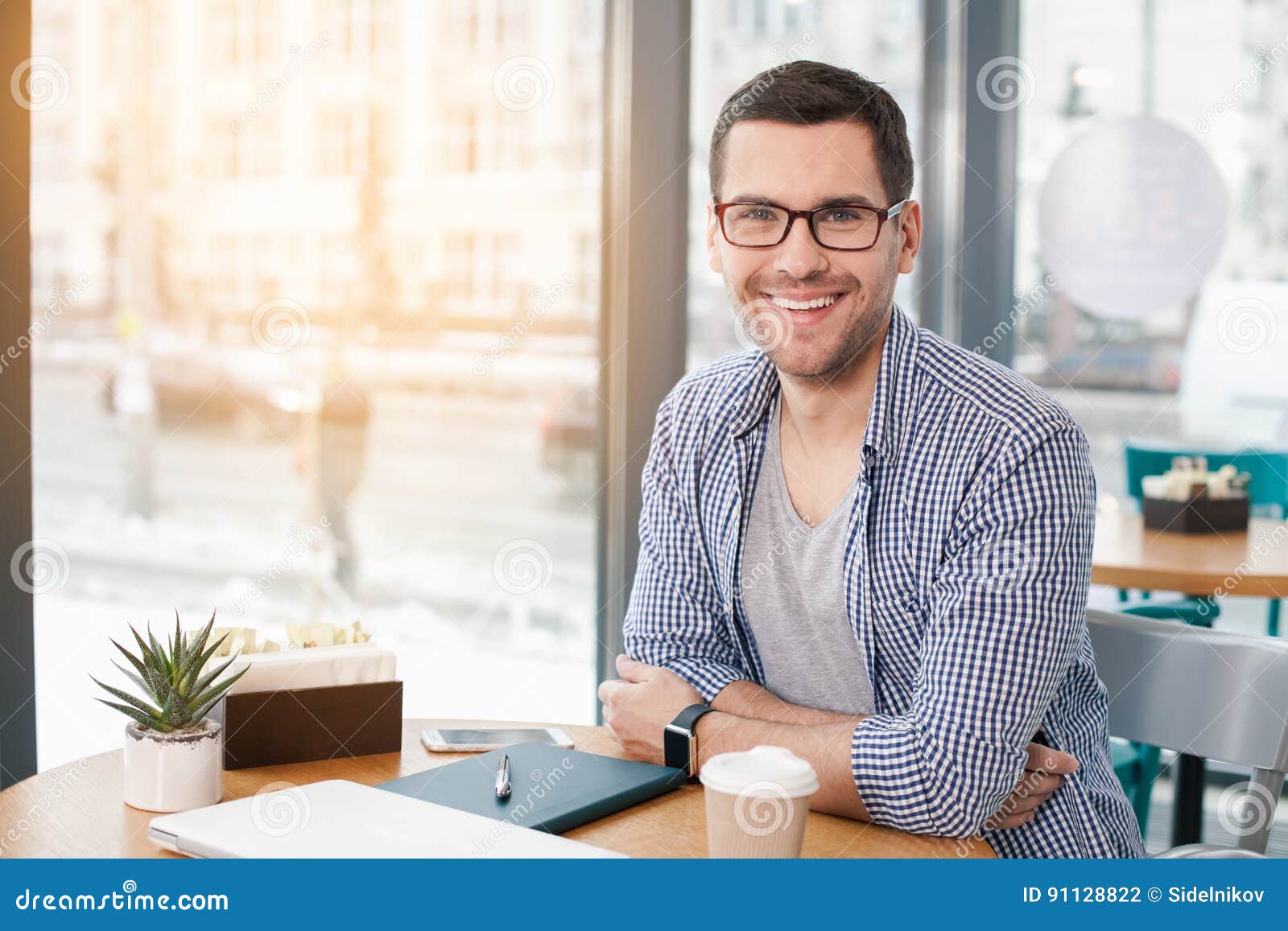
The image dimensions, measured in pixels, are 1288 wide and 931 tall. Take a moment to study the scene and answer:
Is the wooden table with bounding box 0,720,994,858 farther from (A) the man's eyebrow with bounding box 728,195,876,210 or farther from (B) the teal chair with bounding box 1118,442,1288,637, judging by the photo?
(B) the teal chair with bounding box 1118,442,1288,637

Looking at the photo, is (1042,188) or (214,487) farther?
(1042,188)

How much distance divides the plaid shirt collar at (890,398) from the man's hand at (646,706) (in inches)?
15.7

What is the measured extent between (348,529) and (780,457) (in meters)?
1.45

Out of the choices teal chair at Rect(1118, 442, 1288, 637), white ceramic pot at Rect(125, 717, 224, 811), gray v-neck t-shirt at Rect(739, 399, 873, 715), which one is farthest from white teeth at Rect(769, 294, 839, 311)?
teal chair at Rect(1118, 442, 1288, 637)

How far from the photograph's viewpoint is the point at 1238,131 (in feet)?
12.4

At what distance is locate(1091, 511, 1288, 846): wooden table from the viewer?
246cm

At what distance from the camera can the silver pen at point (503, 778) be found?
1.29 metres

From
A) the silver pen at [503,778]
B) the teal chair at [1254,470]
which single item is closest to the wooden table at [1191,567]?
the teal chair at [1254,470]

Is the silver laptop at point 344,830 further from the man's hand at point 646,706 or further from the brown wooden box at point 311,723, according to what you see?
the man's hand at point 646,706

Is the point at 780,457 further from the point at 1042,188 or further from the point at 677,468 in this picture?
the point at 1042,188

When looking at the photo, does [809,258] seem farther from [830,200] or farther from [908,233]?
[908,233]

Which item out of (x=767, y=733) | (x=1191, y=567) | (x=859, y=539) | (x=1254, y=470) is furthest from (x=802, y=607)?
(x=1254, y=470)

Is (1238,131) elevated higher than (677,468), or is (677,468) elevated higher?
(1238,131)
